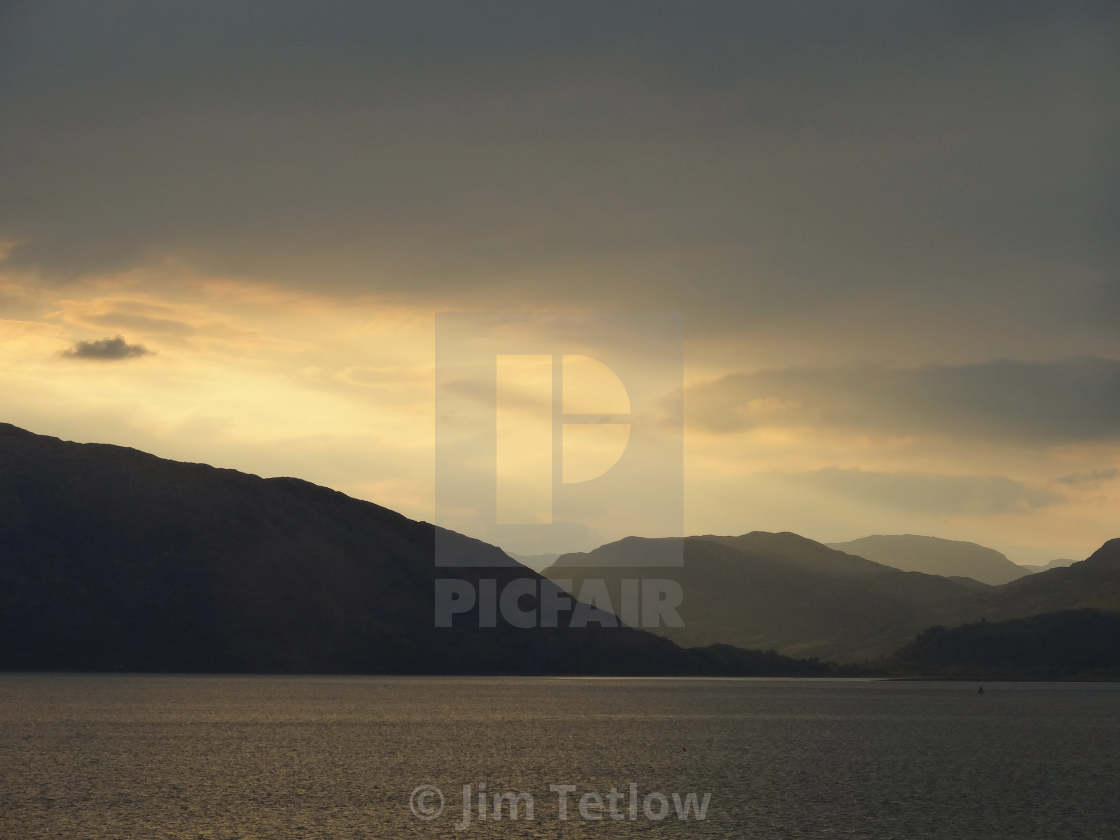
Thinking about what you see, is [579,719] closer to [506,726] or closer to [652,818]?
[506,726]

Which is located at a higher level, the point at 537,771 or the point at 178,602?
the point at 178,602

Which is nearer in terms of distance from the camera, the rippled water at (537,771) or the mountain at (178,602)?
the rippled water at (537,771)

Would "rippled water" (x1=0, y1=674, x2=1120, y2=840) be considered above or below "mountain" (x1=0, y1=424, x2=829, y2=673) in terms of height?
below

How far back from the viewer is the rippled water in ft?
72.5

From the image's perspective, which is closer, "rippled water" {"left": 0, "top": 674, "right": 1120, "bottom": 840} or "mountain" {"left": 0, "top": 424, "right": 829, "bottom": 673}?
"rippled water" {"left": 0, "top": 674, "right": 1120, "bottom": 840}

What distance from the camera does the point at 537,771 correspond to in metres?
31.5

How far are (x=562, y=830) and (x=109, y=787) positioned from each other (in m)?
10.8

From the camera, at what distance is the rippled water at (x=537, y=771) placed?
2209 centimetres

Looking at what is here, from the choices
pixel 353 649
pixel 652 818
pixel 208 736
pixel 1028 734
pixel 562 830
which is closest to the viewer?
pixel 562 830

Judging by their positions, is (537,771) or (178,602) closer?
(537,771)

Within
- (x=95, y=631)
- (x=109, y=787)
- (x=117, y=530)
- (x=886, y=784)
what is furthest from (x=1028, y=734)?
(x=117, y=530)

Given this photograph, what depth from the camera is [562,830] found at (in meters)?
21.6

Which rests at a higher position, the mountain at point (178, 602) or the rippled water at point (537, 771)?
the mountain at point (178, 602)

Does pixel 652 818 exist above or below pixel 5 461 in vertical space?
below
